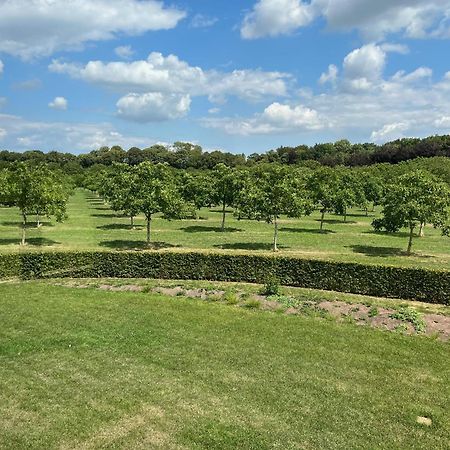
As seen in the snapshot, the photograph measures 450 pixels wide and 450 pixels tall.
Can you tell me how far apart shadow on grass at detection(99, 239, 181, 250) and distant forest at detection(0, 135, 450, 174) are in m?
101

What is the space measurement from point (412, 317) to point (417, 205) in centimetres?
1490

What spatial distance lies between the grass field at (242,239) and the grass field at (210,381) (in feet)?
36.4

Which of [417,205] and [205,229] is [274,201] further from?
[205,229]

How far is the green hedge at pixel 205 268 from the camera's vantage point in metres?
24.7

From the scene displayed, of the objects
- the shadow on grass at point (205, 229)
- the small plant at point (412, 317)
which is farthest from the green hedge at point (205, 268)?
the shadow on grass at point (205, 229)

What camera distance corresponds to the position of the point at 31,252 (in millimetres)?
27828

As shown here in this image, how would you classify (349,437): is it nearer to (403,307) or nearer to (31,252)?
(403,307)

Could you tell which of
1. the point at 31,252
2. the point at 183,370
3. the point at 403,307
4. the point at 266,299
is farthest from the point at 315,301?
the point at 31,252

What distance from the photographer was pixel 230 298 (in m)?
22.8

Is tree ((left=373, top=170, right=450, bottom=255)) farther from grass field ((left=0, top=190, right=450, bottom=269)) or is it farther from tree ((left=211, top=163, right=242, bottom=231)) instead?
tree ((left=211, top=163, right=242, bottom=231))

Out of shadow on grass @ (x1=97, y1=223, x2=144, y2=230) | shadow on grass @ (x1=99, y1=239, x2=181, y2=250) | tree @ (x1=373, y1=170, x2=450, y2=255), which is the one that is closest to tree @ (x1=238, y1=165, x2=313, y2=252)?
tree @ (x1=373, y1=170, x2=450, y2=255)

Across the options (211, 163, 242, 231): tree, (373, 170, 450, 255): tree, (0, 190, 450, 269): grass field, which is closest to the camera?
(373, 170, 450, 255): tree

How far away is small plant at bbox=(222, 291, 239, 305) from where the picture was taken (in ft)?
74.6

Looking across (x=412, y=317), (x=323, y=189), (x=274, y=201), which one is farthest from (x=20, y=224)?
(x=412, y=317)
